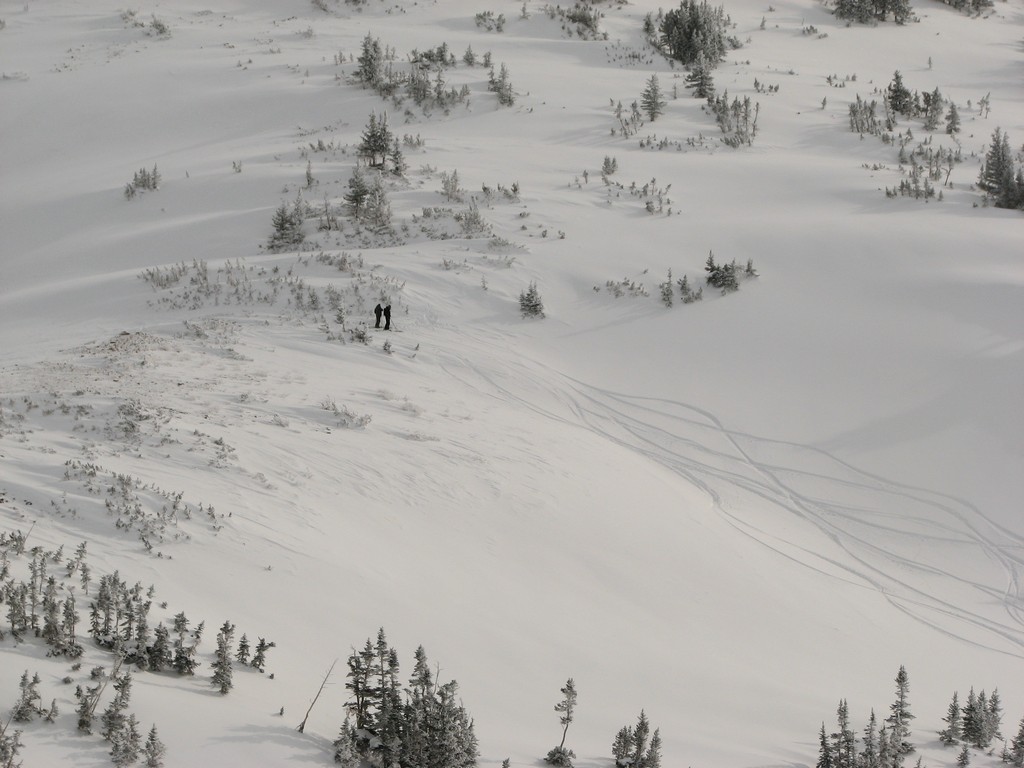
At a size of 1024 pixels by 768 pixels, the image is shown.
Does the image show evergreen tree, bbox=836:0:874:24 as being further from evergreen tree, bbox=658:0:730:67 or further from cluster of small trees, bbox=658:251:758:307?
cluster of small trees, bbox=658:251:758:307

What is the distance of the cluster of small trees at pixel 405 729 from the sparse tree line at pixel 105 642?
0.94m

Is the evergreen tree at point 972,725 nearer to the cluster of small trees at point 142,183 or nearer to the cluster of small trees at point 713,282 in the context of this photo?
the cluster of small trees at point 713,282

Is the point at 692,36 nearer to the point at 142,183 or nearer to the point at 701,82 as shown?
the point at 701,82

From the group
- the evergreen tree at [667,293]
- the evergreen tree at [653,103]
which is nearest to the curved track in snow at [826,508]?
the evergreen tree at [667,293]

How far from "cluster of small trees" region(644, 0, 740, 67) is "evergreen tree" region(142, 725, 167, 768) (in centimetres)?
2804

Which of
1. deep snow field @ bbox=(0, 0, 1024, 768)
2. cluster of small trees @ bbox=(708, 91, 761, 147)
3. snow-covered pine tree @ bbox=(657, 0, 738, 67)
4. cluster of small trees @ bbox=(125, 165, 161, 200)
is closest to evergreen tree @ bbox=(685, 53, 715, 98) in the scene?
deep snow field @ bbox=(0, 0, 1024, 768)

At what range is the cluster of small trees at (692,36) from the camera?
2922 cm

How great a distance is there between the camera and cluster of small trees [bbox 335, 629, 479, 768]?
521 centimetres

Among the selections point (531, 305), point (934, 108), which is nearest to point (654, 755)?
point (531, 305)

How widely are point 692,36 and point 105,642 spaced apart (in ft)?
94.5

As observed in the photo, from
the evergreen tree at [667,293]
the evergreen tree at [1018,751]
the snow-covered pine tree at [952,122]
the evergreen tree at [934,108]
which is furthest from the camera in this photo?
the evergreen tree at [934,108]

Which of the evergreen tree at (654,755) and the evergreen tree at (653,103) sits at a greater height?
the evergreen tree at (653,103)

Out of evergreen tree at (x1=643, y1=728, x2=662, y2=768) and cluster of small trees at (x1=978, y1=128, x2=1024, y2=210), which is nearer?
evergreen tree at (x1=643, y1=728, x2=662, y2=768)

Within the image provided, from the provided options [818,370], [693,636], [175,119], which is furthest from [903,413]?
[175,119]
